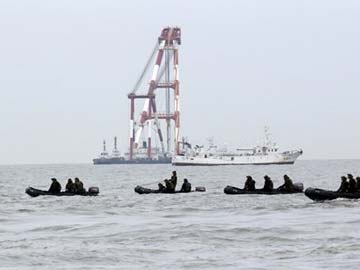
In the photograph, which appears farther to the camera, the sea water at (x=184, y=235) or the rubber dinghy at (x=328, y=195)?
the rubber dinghy at (x=328, y=195)

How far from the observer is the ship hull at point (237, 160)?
189125 millimetres

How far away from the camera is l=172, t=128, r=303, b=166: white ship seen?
621 ft

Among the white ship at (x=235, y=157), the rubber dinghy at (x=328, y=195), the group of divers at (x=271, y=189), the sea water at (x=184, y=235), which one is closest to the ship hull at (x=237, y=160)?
the white ship at (x=235, y=157)

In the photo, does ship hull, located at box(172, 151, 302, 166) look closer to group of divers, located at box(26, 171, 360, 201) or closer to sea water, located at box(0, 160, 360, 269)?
group of divers, located at box(26, 171, 360, 201)

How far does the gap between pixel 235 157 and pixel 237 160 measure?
A: 31.0 inches

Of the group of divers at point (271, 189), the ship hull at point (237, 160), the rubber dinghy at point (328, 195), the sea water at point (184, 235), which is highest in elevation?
the ship hull at point (237, 160)

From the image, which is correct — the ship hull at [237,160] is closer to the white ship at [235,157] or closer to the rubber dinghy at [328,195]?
the white ship at [235,157]

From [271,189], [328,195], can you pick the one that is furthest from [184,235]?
[271,189]

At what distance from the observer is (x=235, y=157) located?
633 ft

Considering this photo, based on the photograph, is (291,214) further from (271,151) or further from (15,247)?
(271,151)

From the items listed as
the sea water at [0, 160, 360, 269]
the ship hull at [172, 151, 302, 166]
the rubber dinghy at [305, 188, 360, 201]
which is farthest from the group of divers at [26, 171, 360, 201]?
the ship hull at [172, 151, 302, 166]

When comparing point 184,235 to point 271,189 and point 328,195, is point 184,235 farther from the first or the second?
point 271,189

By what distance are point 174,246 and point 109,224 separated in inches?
292

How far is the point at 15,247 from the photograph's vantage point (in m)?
28.4
